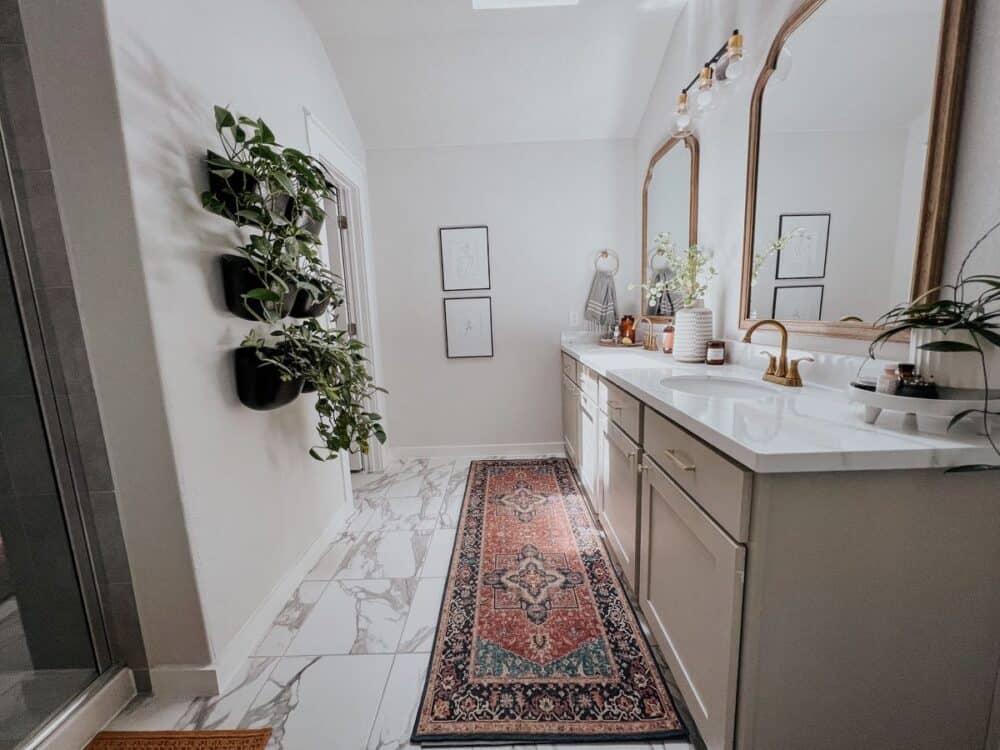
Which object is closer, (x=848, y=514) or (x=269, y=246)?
(x=848, y=514)

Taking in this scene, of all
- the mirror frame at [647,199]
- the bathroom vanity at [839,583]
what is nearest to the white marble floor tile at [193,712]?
the bathroom vanity at [839,583]

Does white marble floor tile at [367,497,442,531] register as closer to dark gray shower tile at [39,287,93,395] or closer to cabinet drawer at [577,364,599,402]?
cabinet drawer at [577,364,599,402]

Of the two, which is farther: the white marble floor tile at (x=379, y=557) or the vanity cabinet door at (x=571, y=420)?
the vanity cabinet door at (x=571, y=420)

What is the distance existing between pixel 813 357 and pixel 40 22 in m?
2.30

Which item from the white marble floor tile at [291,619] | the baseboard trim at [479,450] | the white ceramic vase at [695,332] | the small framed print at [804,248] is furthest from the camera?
the baseboard trim at [479,450]

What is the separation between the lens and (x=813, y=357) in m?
1.32

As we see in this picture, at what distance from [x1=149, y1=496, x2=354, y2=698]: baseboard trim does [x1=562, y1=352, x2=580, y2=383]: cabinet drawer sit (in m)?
1.79

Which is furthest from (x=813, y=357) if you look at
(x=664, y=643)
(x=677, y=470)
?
(x=664, y=643)

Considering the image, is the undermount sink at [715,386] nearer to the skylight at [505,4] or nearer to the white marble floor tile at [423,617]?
the white marble floor tile at [423,617]

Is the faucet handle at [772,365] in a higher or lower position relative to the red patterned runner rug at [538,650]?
higher

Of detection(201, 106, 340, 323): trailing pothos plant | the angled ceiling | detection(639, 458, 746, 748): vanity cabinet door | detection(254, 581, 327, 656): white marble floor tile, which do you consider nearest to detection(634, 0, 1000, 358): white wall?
the angled ceiling

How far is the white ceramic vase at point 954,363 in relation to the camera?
78 centimetres

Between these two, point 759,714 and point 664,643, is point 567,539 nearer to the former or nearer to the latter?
point 664,643

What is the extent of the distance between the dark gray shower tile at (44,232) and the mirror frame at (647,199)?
2.38m
